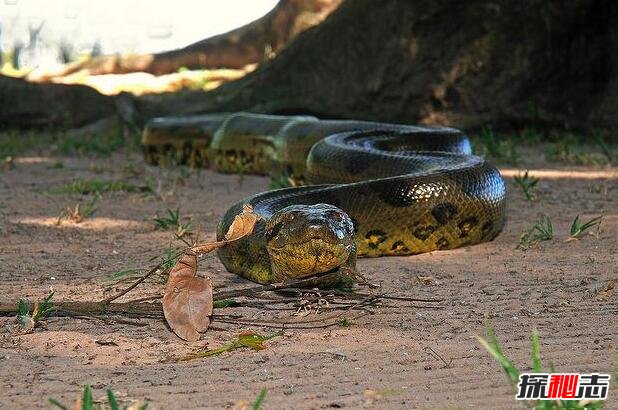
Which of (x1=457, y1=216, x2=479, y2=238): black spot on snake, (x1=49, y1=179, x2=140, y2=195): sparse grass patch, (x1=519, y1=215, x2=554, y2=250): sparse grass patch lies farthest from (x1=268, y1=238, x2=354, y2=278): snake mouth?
(x1=49, y1=179, x2=140, y2=195): sparse grass patch

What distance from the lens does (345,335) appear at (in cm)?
364

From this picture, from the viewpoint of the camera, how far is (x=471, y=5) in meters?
11.6

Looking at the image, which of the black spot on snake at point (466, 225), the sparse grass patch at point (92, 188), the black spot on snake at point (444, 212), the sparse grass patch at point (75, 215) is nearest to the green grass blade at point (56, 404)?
the black spot on snake at point (444, 212)

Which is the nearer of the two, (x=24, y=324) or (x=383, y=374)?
(x=383, y=374)

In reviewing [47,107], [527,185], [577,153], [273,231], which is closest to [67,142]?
[47,107]

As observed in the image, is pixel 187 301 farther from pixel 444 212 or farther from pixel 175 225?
pixel 175 225

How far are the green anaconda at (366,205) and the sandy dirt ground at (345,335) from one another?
137 mm

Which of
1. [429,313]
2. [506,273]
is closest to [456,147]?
[506,273]

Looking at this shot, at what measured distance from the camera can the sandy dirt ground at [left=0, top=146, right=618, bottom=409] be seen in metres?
3.00

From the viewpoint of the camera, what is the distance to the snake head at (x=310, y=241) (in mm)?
3986

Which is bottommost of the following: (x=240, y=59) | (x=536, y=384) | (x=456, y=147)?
(x=240, y=59)

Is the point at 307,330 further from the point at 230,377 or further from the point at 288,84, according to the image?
the point at 288,84

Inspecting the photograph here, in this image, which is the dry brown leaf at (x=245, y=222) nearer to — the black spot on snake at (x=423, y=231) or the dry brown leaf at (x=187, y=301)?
the dry brown leaf at (x=187, y=301)

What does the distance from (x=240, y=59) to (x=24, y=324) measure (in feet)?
57.6
